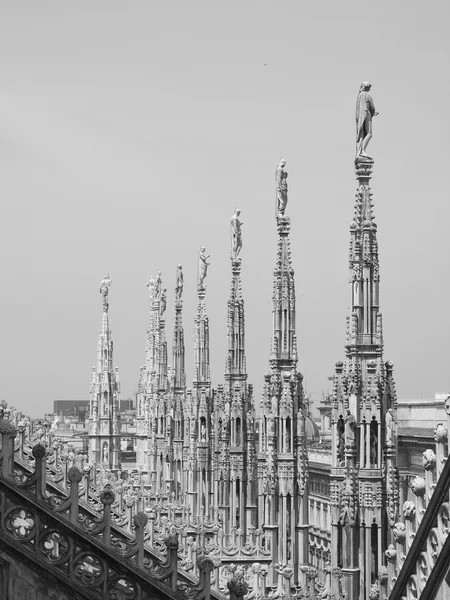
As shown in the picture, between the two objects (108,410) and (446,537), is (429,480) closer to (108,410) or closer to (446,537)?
(446,537)

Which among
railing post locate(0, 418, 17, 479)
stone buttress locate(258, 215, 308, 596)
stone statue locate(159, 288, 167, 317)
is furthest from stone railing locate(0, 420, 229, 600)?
stone statue locate(159, 288, 167, 317)

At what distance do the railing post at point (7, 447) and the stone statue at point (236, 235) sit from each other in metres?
22.6

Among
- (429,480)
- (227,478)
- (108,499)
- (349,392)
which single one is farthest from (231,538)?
(429,480)

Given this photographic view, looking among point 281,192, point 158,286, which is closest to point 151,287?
point 158,286

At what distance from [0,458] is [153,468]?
4493cm

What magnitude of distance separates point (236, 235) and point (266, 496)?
10.6 metres

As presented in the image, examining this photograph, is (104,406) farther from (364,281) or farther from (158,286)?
(364,281)

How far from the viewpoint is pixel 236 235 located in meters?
34.6

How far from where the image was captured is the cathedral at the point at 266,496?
11469mm

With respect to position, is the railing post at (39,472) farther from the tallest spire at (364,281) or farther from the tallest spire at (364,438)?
the tallest spire at (364,281)

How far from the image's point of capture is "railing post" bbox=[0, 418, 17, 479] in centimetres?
1191

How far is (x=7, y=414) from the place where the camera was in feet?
74.5

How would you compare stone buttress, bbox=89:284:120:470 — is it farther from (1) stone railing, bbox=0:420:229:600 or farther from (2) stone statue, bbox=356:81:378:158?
(1) stone railing, bbox=0:420:229:600

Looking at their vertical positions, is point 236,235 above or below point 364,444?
above
